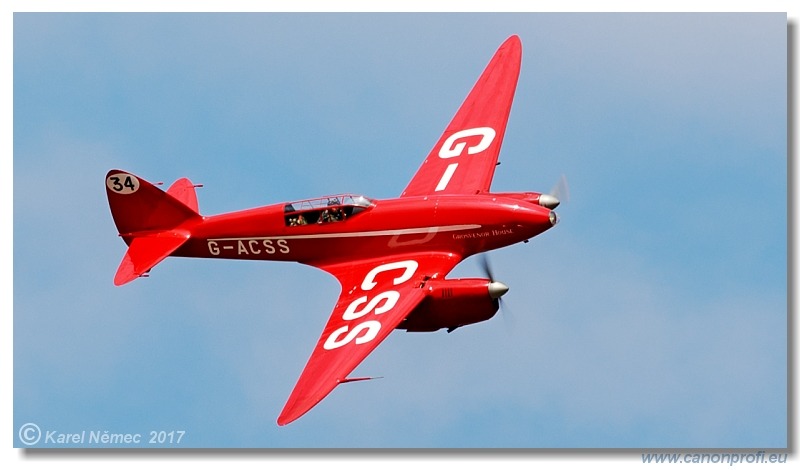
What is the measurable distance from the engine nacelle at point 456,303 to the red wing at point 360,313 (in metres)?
0.36

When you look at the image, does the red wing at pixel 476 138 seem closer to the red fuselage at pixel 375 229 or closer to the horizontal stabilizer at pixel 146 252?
the red fuselage at pixel 375 229

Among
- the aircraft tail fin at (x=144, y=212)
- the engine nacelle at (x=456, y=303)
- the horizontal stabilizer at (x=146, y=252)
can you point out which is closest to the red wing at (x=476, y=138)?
the engine nacelle at (x=456, y=303)

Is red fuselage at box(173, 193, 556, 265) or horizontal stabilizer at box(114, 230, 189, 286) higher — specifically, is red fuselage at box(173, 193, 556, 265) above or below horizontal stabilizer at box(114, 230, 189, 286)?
above

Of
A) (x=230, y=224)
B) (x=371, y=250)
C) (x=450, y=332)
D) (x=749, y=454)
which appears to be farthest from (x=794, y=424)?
(x=230, y=224)

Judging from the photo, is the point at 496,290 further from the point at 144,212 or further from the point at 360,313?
the point at 144,212

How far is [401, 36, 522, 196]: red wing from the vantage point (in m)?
43.4

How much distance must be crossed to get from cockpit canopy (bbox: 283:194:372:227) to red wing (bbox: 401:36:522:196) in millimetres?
2408

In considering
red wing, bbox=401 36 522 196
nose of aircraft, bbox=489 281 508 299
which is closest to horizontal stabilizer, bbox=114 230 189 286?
red wing, bbox=401 36 522 196

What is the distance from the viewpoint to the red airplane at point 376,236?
3853cm

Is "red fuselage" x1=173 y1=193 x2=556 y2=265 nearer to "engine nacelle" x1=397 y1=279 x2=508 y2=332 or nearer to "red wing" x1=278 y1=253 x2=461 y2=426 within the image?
"red wing" x1=278 y1=253 x2=461 y2=426

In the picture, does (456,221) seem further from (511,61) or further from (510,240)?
(511,61)

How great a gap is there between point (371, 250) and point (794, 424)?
11.2 m

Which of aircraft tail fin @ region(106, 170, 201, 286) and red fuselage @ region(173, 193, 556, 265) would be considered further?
aircraft tail fin @ region(106, 170, 201, 286)

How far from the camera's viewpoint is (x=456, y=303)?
1519 inches
